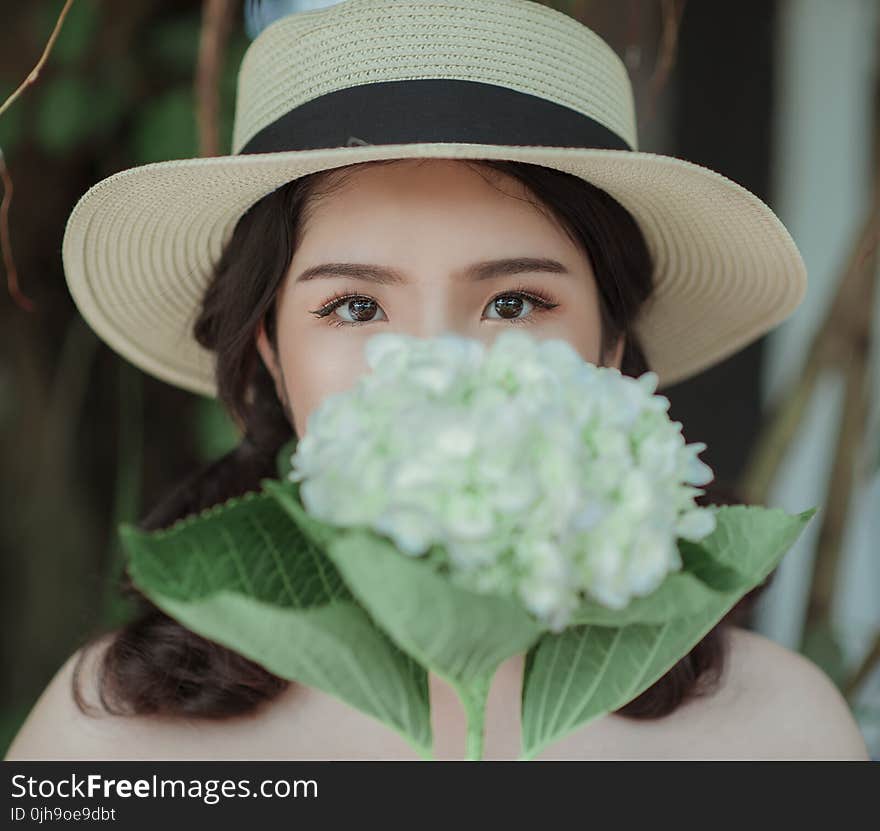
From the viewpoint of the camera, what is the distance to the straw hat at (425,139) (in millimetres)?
937

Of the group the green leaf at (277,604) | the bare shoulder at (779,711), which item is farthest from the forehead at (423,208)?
the bare shoulder at (779,711)

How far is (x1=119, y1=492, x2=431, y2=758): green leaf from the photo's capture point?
51 centimetres

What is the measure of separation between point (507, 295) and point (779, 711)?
0.64 m

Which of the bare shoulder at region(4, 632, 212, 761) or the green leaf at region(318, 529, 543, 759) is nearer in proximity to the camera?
the green leaf at region(318, 529, 543, 759)

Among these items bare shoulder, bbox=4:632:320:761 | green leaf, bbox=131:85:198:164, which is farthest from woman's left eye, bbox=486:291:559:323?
green leaf, bbox=131:85:198:164

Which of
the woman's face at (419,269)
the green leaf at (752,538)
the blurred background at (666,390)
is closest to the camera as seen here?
the green leaf at (752,538)

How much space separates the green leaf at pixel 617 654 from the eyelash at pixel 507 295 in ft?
1.36

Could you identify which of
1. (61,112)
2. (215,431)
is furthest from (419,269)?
(61,112)

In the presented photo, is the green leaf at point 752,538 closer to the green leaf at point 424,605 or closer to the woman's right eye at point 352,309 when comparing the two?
the green leaf at point 424,605

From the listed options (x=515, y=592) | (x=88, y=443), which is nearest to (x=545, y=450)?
(x=515, y=592)

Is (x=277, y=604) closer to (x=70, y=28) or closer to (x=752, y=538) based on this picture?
(x=752, y=538)

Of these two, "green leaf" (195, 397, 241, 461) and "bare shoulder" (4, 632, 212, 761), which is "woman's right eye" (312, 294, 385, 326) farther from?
"green leaf" (195, 397, 241, 461)
